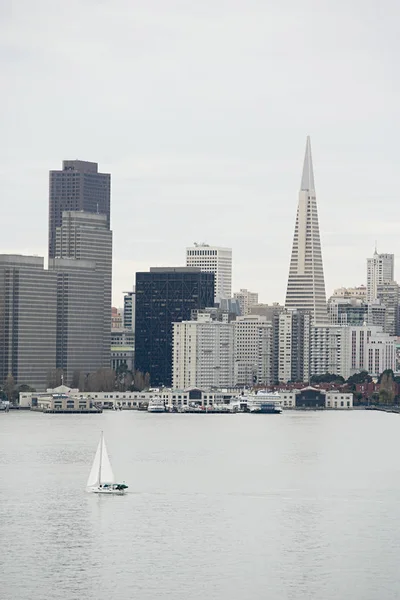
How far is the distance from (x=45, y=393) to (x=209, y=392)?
2005 cm

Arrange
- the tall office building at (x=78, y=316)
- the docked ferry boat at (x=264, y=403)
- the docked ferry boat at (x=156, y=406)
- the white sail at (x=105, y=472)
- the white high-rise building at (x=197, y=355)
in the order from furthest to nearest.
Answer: the white high-rise building at (x=197, y=355) → the tall office building at (x=78, y=316) → the docked ferry boat at (x=264, y=403) → the docked ferry boat at (x=156, y=406) → the white sail at (x=105, y=472)

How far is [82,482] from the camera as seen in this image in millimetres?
70250

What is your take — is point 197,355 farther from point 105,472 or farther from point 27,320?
point 105,472

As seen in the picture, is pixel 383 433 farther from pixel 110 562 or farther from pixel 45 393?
pixel 110 562

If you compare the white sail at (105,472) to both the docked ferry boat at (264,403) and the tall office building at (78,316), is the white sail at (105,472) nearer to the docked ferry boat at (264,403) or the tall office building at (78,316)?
the docked ferry boat at (264,403)

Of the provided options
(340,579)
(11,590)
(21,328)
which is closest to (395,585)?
(340,579)

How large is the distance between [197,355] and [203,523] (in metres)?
139

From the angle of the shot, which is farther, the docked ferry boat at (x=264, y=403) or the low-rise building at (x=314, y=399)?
the low-rise building at (x=314, y=399)

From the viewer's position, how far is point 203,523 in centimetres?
5722

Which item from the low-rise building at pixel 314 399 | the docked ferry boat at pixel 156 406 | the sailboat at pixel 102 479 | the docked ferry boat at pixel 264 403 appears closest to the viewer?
the sailboat at pixel 102 479

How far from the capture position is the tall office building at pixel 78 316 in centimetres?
19150

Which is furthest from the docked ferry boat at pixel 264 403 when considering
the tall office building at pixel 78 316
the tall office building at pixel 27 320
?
the tall office building at pixel 27 320

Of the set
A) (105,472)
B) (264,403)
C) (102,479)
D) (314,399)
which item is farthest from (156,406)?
(102,479)

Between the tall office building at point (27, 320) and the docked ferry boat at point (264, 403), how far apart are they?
2798cm
